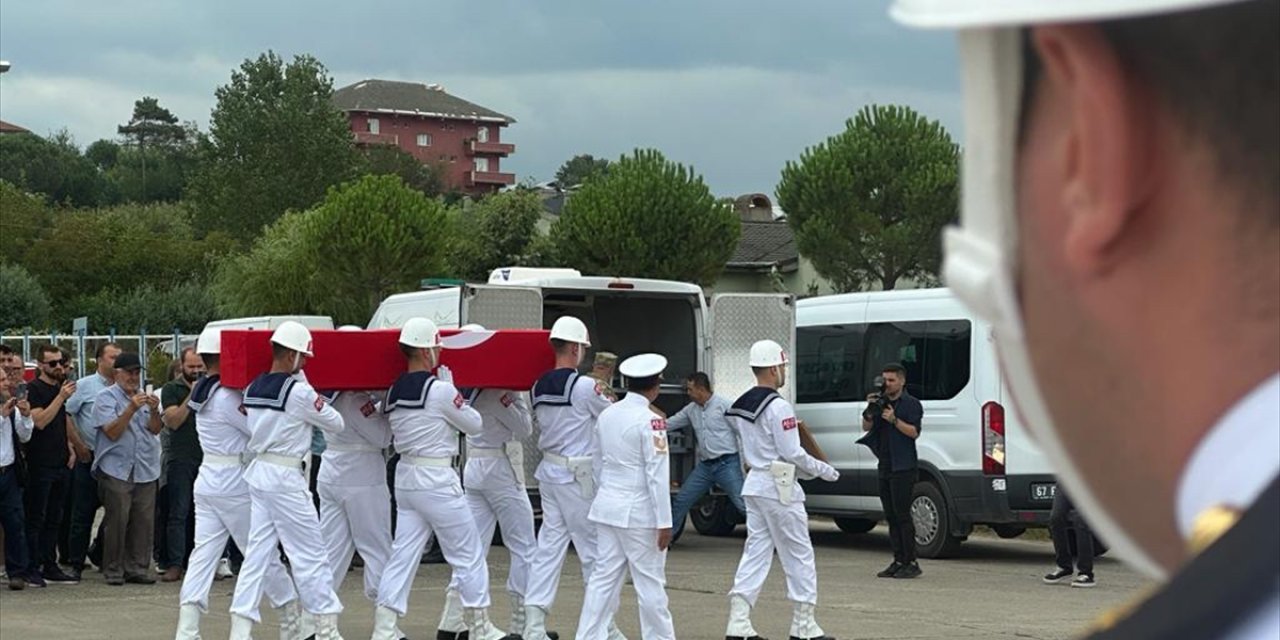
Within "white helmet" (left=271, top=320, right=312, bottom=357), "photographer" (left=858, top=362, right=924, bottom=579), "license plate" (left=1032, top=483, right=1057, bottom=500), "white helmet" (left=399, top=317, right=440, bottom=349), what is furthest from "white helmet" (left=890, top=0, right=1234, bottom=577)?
"license plate" (left=1032, top=483, right=1057, bottom=500)

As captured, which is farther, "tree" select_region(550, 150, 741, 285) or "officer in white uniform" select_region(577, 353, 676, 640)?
"tree" select_region(550, 150, 741, 285)

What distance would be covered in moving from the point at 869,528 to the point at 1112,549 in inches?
754

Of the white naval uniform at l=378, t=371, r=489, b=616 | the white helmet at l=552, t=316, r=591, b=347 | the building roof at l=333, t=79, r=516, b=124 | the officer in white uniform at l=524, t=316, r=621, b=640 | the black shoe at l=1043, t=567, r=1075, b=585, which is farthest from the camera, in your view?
the building roof at l=333, t=79, r=516, b=124

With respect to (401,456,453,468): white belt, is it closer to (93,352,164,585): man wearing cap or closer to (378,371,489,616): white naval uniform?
(378,371,489,616): white naval uniform

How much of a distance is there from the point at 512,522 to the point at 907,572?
4.39 meters

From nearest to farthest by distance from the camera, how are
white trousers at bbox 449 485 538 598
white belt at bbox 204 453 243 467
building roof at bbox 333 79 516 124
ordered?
white belt at bbox 204 453 243 467
white trousers at bbox 449 485 538 598
building roof at bbox 333 79 516 124

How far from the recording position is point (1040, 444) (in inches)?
36.3

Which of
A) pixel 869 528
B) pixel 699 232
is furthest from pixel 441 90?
pixel 869 528

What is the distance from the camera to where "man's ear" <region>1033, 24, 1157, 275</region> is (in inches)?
30.0

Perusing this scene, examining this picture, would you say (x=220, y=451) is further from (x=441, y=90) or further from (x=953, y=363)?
(x=441, y=90)

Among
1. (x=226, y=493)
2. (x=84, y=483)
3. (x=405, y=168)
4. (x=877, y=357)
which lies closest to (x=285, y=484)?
(x=226, y=493)

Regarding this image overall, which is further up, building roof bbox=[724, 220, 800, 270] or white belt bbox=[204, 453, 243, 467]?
building roof bbox=[724, 220, 800, 270]

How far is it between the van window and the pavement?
5.23 ft

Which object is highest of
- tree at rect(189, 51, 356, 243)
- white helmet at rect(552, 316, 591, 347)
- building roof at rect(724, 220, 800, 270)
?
tree at rect(189, 51, 356, 243)
